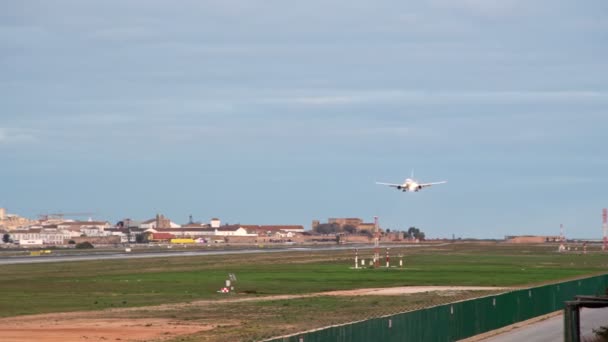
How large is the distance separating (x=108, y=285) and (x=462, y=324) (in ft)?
150

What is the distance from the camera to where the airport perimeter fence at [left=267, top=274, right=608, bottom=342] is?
3388 cm

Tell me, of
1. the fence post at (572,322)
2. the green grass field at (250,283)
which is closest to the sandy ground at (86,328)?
the green grass field at (250,283)

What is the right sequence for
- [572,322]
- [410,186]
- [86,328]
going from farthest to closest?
[410,186] < [86,328] < [572,322]

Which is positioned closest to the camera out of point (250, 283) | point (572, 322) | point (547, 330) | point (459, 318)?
point (572, 322)

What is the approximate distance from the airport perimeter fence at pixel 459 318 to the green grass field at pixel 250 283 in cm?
703

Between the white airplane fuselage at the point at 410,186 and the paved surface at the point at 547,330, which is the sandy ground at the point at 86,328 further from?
the white airplane fuselage at the point at 410,186

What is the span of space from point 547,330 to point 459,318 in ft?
20.3

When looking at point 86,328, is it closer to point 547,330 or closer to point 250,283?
point 547,330

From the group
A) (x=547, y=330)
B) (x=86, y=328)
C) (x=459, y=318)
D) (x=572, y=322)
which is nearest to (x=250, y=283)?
(x=86, y=328)

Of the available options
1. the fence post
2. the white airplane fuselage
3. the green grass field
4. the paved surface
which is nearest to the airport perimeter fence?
the paved surface

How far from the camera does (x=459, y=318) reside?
46812mm

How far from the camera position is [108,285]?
8794 centimetres

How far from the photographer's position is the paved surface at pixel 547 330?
46781 millimetres

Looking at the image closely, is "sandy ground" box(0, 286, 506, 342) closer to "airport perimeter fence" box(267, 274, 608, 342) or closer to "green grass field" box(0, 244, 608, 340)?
"green grass field" box(0, 244, 608, 340)
